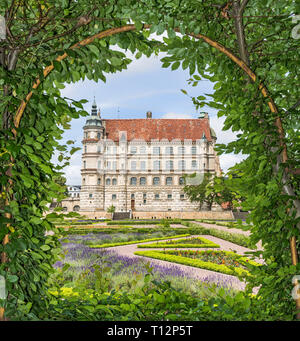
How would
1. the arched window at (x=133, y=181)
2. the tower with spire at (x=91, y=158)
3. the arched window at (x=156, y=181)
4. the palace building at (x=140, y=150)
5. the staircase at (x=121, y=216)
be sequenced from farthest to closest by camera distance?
the staircase at (x=121, y=216), the arched window at (x=133, y=181), the arched window at (x=156, y=181), the tower with spire at (x=91, y=158), the palace building at (x=140, y=150)

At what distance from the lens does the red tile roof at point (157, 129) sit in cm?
913

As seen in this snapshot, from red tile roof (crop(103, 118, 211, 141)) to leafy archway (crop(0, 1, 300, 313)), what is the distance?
20.4 feet

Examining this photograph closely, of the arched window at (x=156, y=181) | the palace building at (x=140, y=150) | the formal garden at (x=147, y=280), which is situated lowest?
the formal garden at (x=147, y=280)

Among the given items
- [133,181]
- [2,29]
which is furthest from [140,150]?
[2,29]

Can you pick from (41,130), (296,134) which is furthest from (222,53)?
(41,130)

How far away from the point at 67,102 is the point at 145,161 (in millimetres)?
6484

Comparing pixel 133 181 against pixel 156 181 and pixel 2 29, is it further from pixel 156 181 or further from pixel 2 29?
pixel 2 29

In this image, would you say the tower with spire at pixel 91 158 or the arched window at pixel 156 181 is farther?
the arched window at pixel 156 181

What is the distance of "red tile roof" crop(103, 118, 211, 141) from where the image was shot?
913 cm

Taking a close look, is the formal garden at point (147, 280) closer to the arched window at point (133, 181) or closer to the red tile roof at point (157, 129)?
the arched window at point (133, 181)

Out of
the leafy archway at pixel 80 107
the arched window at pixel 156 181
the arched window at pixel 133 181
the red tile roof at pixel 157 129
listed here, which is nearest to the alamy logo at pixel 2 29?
the leafy archway at pixel 80 107

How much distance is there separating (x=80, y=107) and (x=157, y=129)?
280 inches

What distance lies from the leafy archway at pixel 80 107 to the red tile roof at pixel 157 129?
623 cm

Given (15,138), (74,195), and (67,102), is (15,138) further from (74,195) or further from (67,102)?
(74,195)
